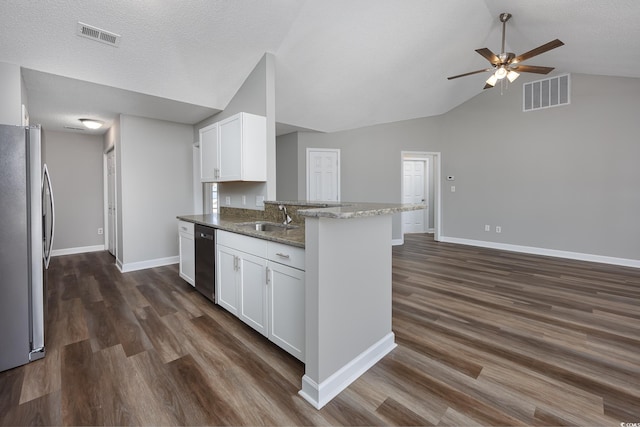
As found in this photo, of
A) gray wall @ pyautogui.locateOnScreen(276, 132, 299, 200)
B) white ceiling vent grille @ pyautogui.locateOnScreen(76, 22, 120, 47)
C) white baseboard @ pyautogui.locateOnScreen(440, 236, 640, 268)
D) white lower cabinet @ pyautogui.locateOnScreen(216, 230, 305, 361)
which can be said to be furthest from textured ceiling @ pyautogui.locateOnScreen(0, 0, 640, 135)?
white baseboard @ pyautogui.locateOnScreen(440, 236, 640, 268)

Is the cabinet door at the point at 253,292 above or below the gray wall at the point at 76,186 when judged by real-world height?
below

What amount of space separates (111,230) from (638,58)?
27.4ft

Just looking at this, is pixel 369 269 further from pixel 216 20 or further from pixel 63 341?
pixel 216 20

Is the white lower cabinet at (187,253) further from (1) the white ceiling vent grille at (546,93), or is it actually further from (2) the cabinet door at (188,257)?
(1) the white ceiling vent grille at (546,93)

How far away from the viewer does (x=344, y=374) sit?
177 centimetres

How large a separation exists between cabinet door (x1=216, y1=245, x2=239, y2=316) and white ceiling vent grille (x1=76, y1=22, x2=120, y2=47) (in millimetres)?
2132

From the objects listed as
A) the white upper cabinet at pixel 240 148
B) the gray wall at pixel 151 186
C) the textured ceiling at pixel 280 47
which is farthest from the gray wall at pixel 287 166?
the white upper cabinet at pixel 240 148

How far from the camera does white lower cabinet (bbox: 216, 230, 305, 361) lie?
1.86 metres

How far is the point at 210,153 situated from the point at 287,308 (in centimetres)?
257

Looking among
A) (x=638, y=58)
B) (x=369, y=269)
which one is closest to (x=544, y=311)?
(x=369, y=269)

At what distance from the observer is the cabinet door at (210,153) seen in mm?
3624

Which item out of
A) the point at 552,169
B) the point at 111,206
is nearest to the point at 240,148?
the point at 111,206

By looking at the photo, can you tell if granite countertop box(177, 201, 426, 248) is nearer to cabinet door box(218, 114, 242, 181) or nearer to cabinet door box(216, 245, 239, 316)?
cabinet door box(216, 245, 239, 316)

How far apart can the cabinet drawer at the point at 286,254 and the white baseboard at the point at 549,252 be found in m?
5.26
